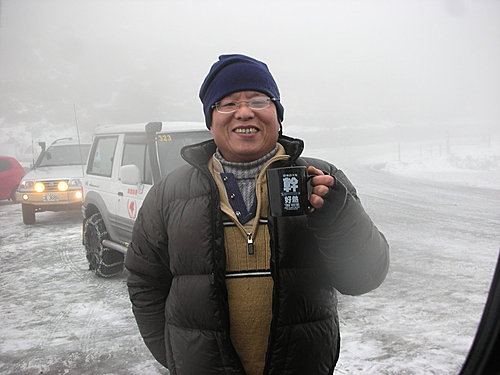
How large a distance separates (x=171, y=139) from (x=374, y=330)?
2.86 metres

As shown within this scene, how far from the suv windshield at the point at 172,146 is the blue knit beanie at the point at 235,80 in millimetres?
3486

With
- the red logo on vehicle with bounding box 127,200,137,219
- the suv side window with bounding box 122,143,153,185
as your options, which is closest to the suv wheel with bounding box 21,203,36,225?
the suv side window with bounding box 122,143,153,185

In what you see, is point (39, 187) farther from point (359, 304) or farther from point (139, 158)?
point (359, 304)

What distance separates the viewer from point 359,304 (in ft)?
16.3

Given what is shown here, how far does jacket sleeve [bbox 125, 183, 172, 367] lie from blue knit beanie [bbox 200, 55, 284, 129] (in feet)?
1.36

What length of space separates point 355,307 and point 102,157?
379 centimetres

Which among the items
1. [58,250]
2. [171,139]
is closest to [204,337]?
[171,139]

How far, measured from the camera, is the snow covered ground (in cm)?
380

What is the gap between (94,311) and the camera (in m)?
5.14

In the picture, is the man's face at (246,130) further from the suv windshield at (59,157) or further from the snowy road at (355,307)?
the suv windshield at (59,157)

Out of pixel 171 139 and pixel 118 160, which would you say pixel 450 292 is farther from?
pixel 118 160

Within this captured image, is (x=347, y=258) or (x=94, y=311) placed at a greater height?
(x=347, y=258)

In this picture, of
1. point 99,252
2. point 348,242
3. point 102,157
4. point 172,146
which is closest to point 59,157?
point 102,157

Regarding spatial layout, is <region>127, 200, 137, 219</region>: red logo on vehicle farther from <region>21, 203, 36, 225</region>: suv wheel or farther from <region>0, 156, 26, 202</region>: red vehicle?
<region>0, 156, 26, 202</region>: red vehicle
